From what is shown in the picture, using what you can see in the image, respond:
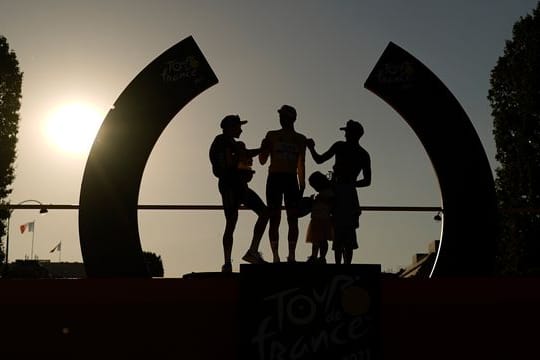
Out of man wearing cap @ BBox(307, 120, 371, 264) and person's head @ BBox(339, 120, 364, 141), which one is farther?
person's head @ BBox(339, 120, 364, 141)

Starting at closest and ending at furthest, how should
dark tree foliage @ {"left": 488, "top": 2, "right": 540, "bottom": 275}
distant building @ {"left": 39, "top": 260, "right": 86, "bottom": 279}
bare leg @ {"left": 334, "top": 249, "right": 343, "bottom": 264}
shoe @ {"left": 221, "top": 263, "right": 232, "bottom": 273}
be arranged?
shoe @ {"left": 221, "top": 263, "right": 232, "bottom": 273} < bare leg @ {"left": 334, "top": 249, "right": 343, "bottom": 264} < dark tree foliage @ {"left": 488, "top": 2, "right": 540, "bottom": 275} < distant building @ {"left": 39, "top": 260, "right": 86, "bottom": 279}

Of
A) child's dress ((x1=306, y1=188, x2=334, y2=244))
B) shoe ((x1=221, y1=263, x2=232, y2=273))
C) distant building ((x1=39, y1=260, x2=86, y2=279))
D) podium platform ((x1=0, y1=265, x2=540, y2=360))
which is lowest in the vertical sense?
podium platform ((x1=0, y1=265, x2=540, y2=360))

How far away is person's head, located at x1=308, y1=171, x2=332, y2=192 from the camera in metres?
7.77

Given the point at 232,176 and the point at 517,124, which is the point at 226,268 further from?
the point at 517,124

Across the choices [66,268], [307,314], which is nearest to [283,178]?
[307,314]

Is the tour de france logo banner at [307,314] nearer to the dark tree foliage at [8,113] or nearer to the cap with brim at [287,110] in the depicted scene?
the cap with brim at [287,110]

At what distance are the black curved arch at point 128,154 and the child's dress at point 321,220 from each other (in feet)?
5.44

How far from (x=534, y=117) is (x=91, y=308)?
51.2 ft

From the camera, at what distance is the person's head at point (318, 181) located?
7.77 metres

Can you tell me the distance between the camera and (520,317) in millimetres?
5480

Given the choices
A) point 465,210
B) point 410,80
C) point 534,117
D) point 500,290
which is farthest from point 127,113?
point 534,117

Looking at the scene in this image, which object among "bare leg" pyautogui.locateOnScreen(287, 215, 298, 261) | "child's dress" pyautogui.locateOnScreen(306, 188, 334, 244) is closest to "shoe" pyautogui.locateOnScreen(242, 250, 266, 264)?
"bare leg" pyautogui.locateOnScreen(287, 215, 298, 261)

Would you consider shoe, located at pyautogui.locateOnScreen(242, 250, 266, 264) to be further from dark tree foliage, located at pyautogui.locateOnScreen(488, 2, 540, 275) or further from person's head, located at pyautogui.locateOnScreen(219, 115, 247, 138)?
dark tree foliage, located at pyautogui.locateOnScreen(488, 2, 540, 275)

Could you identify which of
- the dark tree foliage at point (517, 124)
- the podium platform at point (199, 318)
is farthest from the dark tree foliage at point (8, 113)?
the podium platform at point (199, 318)
